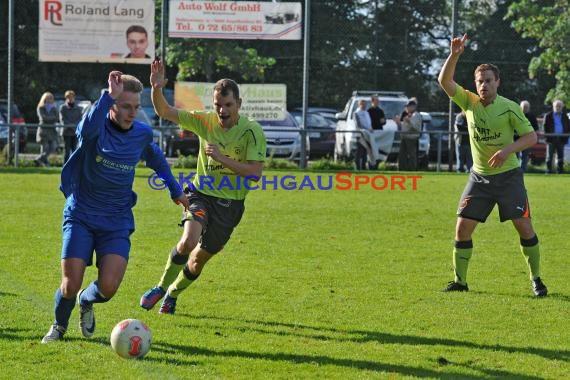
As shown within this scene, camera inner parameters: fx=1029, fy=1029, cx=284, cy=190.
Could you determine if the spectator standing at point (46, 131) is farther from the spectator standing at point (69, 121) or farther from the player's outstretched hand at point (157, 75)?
the player's outstretched hand at point (157, 75)

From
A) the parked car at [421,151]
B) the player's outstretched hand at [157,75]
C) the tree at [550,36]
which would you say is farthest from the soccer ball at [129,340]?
the tree at [550,36]

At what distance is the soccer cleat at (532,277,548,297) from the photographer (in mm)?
9023

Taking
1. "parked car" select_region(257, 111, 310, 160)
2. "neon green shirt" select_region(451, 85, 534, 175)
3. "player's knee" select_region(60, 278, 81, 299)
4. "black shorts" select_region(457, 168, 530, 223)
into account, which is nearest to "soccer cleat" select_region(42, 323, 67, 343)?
"player's knee" select_region(60, 278, 81, 299)

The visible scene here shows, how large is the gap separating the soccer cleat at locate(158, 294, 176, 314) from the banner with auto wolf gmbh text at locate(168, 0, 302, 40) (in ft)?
56.4

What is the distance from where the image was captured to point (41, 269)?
995 centimetres

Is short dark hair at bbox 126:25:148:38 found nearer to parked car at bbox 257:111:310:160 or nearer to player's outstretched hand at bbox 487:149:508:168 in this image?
parked car at bbox 257:111:310:160

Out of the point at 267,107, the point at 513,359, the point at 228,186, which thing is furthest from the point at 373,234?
the point at 267,107

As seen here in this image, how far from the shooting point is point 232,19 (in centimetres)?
2472

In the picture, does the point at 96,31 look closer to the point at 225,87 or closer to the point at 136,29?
the point at 136,29

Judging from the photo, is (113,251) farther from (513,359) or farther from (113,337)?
(513,359)

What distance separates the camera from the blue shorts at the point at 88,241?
22.1ft

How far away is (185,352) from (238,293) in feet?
7.43

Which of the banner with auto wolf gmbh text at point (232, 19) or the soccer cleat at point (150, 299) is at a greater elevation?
the banner with auto wolf gmbh text at point (232, 19)

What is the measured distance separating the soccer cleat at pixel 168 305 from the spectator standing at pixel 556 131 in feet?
57.0
